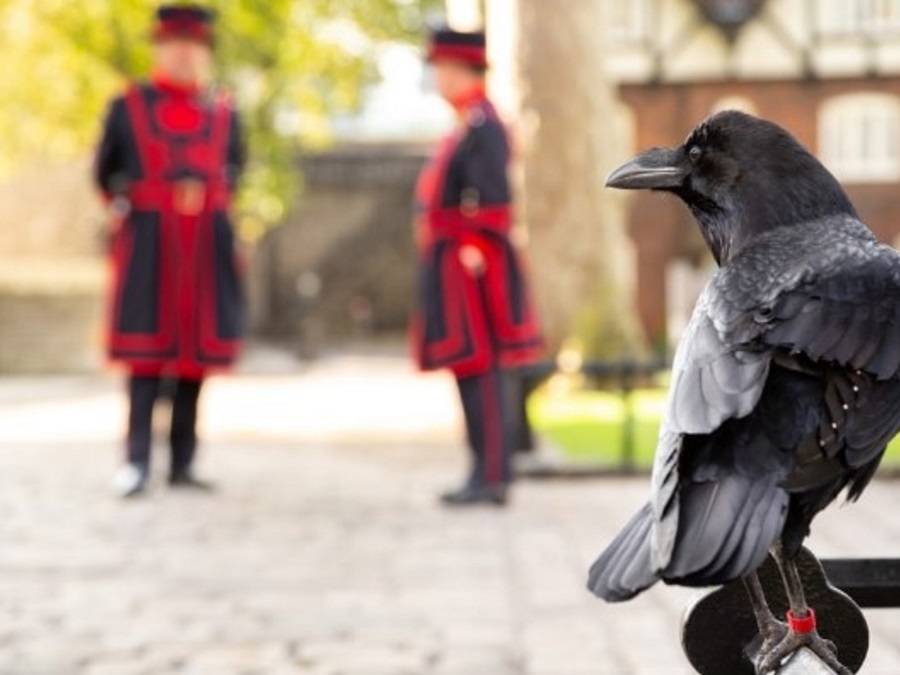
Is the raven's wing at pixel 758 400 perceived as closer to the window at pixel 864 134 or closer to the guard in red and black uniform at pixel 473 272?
the guard in red and black uniform at pixel 473 272

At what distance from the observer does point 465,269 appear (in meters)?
6.96

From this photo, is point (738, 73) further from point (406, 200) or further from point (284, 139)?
point (284, 139)

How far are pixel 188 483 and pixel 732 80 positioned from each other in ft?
69.5

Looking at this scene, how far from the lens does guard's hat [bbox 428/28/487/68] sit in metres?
6.86

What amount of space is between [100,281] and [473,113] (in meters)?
12.8

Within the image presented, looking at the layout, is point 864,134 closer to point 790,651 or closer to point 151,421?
point 151,421

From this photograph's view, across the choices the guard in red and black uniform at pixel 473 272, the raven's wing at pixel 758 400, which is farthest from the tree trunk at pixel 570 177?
the raven's wing at pixel 758 400

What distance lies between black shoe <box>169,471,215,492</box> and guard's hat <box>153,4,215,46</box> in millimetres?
1923

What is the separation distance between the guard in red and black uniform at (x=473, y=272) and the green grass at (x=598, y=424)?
141cm

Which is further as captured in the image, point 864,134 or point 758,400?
point 864,134

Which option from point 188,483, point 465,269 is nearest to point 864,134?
point 188,483

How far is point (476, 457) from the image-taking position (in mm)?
7082

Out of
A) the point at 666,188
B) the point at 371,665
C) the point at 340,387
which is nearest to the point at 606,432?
the point at 340,387

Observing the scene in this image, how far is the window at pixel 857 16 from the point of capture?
90.1ft
